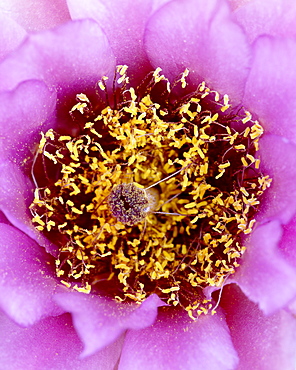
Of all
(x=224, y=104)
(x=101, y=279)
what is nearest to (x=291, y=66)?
(x=224, y=104)

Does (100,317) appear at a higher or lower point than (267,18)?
lower

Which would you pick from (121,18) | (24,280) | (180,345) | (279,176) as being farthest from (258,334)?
(121,18)

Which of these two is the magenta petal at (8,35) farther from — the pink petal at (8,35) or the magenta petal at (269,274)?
the magenta petal at (269,274)

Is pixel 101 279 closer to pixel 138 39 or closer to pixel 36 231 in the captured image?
pixel 36 231

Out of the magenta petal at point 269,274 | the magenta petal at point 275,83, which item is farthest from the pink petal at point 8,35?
the magenta petal at point 269,274

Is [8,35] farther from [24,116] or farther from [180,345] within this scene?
[180,345]
